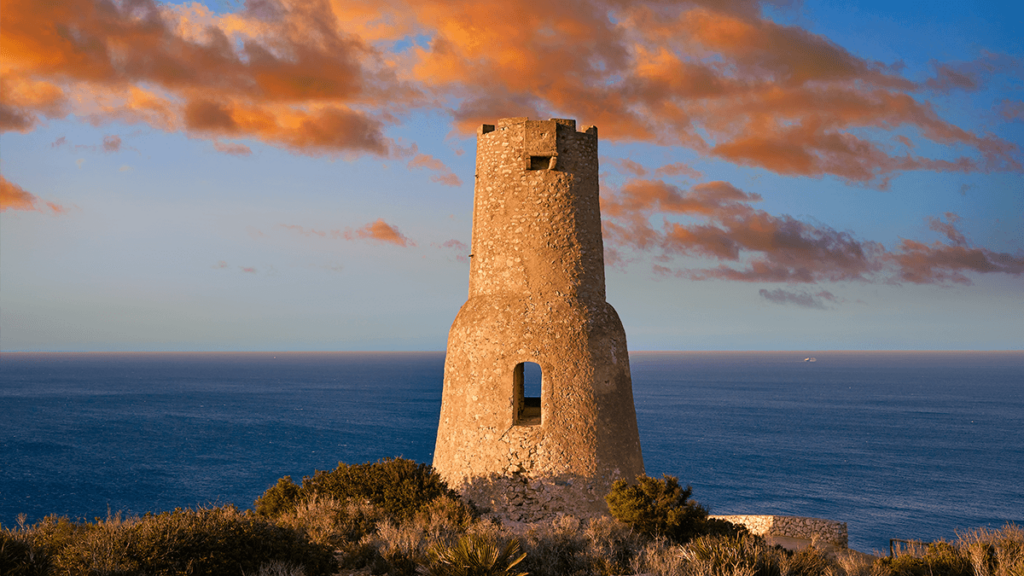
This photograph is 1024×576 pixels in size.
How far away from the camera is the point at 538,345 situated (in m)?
13.6

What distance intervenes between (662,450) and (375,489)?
65.3 meters

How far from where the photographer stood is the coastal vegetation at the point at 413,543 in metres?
8.19

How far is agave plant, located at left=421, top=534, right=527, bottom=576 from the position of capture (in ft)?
27.9

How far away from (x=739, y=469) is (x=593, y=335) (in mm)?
58428

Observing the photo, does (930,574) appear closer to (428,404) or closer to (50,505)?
(50,505)

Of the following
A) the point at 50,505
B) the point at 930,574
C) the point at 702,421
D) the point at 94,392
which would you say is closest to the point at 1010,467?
the point at 702,421

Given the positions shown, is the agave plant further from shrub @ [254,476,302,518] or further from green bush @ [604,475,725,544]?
shrub @ [254,476,302,518]

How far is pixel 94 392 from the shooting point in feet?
463

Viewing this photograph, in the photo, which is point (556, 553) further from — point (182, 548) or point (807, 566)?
point (182, 548)

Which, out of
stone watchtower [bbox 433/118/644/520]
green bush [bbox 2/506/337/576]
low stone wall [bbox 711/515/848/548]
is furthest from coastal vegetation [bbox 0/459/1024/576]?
low stone wall [bbox 711/515/848/548]

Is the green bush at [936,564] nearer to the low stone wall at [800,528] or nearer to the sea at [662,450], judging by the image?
the low stone wall at [800,528]

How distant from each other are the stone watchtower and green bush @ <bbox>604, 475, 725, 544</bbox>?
0.77 metres

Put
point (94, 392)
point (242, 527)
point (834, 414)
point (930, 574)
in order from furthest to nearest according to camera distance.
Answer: point (94, 392)
point (834, 414)
point (930, 574)
point (242, 527)

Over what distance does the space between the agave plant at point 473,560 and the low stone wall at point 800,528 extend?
11.5m
